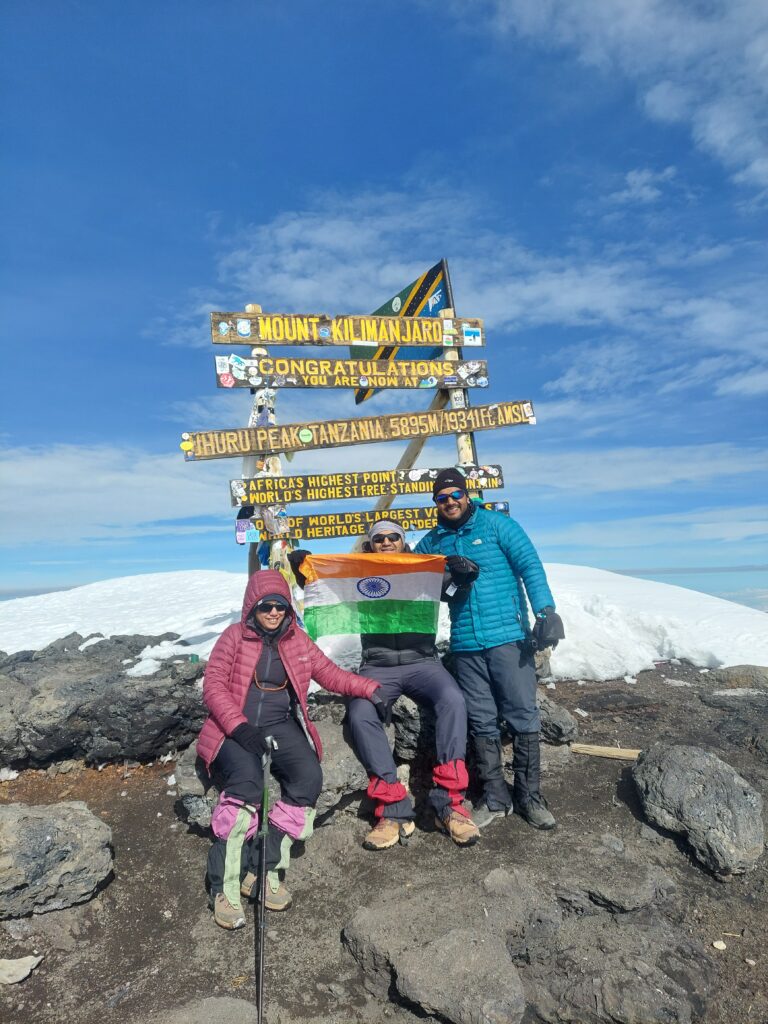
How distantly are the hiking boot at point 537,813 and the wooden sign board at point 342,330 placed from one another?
6426mm

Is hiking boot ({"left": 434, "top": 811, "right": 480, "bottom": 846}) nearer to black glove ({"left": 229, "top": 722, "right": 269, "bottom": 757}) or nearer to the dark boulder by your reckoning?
black glove ({"left": 229, "top": 722, "right": 269, "bottom": 757})

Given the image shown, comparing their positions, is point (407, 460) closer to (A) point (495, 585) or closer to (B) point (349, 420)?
(B) point (349, 420)

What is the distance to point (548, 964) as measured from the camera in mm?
4090

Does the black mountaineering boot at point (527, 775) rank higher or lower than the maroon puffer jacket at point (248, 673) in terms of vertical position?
lower

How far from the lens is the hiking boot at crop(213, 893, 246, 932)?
4.47 meters

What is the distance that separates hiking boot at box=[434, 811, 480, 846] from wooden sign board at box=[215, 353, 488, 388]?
18.9 ft

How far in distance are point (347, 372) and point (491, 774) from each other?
5659 mm

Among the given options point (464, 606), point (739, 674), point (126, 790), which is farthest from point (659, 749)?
point (126, 790)

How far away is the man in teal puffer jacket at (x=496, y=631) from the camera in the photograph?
5773 millimetres

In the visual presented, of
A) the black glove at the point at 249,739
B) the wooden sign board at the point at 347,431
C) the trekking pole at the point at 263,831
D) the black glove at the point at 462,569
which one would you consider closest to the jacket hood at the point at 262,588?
the black glove at the point at 249,739

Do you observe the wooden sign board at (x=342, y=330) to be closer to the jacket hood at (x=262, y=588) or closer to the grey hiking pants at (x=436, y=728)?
the jacket hood at (x=262, y=588)

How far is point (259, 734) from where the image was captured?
504 cm

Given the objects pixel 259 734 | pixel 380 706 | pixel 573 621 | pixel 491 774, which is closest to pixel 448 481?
pixel 380 706

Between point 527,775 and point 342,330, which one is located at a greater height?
point 342,330
